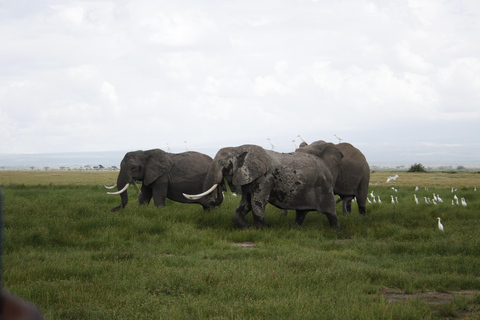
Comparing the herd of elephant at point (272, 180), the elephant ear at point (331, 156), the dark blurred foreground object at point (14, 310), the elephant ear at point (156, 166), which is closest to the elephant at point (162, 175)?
the elephant ear at point (156, 166)

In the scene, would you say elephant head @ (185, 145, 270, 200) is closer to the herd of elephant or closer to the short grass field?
the herd of elephant

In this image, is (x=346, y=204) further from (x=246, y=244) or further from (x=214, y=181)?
(x=246, y=244)

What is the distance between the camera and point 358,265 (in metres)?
9.07

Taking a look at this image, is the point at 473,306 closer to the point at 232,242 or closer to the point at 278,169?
the point at 232,242

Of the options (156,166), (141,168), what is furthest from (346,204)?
(141,168)

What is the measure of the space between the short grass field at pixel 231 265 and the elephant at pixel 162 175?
1.53 m

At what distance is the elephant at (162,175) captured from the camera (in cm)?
1627

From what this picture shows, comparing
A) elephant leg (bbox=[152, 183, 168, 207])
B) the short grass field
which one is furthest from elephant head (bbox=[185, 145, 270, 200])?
elephant leg (bbox=[152, 183, 168, 207])

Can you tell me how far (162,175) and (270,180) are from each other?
4690 millimetres

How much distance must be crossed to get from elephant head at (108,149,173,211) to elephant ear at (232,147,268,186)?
4043 millimetres

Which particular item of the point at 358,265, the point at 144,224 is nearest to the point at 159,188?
the point at 144,224

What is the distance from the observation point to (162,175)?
1669cm

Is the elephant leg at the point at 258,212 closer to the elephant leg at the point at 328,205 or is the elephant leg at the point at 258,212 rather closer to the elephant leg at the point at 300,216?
the elephant leg at the point at 300,216

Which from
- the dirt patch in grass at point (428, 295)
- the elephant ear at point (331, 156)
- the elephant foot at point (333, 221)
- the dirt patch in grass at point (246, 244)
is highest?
the elephant ear at point (331, 156)
